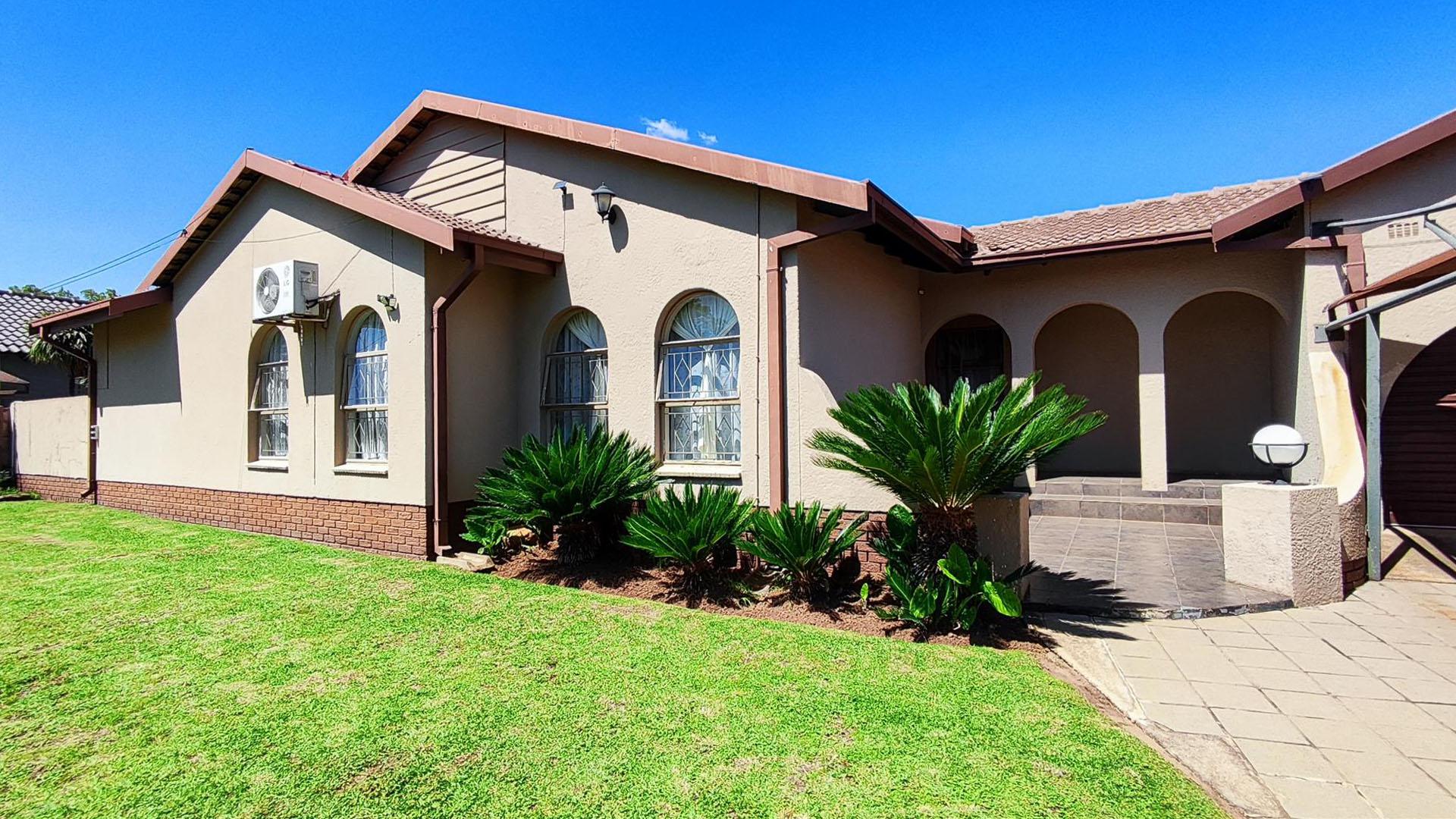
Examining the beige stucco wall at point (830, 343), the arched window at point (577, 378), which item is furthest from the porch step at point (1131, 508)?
the arched window at point (577, 378)

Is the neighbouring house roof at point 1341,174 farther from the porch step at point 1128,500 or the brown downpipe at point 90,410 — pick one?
the brown downpipe at point 90,410

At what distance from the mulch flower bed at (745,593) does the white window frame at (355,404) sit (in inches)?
113

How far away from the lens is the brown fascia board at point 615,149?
7.09 m

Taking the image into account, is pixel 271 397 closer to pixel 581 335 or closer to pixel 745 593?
pixel 581 335

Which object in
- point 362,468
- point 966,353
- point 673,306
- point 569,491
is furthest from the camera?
point 966,353

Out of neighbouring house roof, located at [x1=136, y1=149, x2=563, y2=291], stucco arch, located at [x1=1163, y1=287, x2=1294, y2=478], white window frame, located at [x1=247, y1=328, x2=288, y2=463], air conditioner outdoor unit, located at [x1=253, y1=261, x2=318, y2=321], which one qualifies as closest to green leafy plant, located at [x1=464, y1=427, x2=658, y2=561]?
neighbouring house roof, located at [x1=136, y1=149, x2=563, y2=291]

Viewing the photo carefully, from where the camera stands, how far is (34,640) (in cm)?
568

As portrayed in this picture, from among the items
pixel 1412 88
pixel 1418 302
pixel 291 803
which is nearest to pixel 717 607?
pixel 291 803

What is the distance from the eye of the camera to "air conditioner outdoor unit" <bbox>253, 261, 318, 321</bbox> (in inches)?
380

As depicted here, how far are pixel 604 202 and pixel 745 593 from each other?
5285 millimetres

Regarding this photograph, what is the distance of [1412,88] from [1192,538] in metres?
7.01

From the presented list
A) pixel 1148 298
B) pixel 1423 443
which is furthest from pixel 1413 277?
pixel 1423 443

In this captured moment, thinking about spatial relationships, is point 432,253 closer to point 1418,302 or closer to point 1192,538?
point 1192,538

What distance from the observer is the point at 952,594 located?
19.1 feet
